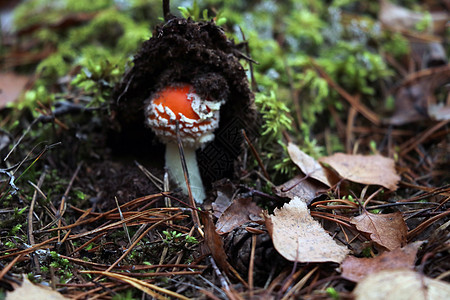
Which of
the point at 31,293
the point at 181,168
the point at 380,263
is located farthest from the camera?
the point at 181,168

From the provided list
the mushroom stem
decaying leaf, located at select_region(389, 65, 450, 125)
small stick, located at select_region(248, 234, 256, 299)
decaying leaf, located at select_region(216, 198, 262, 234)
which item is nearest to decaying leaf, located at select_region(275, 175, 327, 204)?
decaying leaf, located at select_region(216, 198, 262, 234)

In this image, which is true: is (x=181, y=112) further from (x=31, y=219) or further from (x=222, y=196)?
(x=31, y=219)

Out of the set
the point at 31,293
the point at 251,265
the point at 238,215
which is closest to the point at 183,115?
the point at 238,215

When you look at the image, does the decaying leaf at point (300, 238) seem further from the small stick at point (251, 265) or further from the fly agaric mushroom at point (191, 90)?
the fly agaric mushroom at point (191, 90)

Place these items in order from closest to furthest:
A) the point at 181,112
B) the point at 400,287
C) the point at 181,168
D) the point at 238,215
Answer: the point at 400,287 < the point at 238,215 < the point at 181,112 < the point at 181,168

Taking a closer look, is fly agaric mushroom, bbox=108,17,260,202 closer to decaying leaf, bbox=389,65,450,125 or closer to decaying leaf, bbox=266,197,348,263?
decaying leaf, bbox=266,197,348,263

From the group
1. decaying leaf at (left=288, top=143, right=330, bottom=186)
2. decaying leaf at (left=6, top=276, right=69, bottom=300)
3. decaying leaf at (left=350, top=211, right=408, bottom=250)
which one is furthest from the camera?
decaying leaf at (left=288, top=143, right=330, bottom=186)
